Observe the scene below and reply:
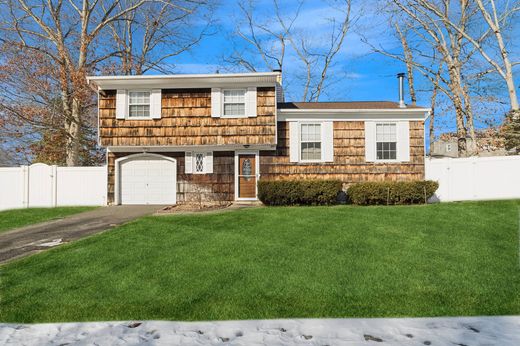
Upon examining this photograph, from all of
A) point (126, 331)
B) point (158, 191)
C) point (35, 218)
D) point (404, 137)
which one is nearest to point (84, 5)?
point (158, 191)

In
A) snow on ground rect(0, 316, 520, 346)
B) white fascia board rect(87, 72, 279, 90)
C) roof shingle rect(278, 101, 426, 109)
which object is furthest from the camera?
roof shingle rect(278, 101, 426, 109)

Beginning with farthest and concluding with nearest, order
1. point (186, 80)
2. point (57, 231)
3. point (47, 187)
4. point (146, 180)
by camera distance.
A: 1. point (47, 187)
2. point (146, 180)
3. point (186, 80)
4. point (57, 231)

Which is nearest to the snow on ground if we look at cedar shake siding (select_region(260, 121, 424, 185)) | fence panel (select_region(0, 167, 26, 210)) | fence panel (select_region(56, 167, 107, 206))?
cedar shake siding (select_region(260, 121, 424, 185))

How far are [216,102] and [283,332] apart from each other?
1309cm

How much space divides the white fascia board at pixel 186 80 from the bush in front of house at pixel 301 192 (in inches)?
174

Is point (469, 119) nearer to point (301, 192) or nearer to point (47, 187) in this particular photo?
point (301, 192)

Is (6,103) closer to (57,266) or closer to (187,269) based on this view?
(57,266)

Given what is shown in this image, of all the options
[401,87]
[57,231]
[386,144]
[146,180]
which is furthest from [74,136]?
[401,87]

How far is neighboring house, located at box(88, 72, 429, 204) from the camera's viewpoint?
15875 mm

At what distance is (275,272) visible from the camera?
6016mm

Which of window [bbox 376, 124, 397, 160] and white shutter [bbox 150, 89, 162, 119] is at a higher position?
white shutter [bbox 150, 89, 162, 119]

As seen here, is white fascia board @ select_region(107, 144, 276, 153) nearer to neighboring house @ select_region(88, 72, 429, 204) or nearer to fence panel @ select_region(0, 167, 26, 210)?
neighboring house @ select_region(88, 72, 429, 204)

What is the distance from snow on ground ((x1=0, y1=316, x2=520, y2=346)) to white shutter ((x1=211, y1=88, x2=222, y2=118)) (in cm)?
1240

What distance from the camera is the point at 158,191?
16781mm
